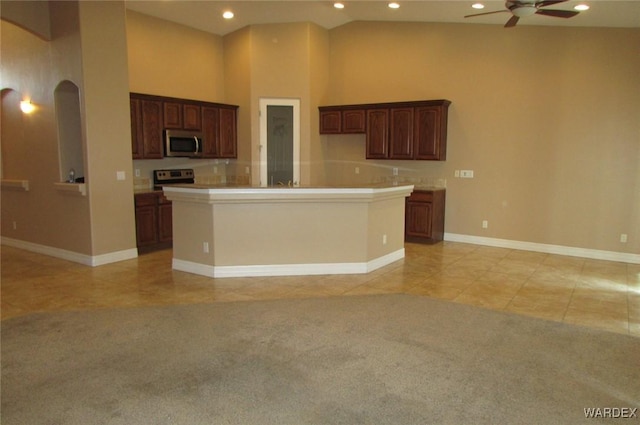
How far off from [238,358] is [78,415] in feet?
3.42

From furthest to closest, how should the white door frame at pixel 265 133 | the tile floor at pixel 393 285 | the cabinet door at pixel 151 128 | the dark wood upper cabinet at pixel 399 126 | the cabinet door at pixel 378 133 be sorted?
the white door frame at pixel 265 133
the cabinet door at pixel 378 133
the dark wood upper cabinet at pixel 399 126
the cabinet door at pixel 151 128
the tile floor at pixel 393 285

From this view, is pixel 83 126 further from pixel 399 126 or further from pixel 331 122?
pixel 399 126

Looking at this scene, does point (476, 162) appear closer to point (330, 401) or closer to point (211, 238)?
point (211, 238)

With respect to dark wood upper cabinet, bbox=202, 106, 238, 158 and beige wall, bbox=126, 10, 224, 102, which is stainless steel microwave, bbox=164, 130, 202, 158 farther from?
beige wall, bbox=126, 10, 224, 102

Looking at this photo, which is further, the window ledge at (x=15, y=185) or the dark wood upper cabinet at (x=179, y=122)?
the dark wood upper cabinet at (x=179, y=122)

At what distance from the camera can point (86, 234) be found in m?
5.77

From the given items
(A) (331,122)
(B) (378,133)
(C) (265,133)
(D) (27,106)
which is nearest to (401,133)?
(B) (378,133)

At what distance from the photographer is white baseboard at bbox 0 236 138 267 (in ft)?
19.0

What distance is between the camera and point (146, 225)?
654 centimetres

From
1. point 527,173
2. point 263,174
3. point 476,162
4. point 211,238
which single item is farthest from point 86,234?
point 527,173

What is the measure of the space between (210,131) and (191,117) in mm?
497

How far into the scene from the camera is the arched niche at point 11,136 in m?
6.54

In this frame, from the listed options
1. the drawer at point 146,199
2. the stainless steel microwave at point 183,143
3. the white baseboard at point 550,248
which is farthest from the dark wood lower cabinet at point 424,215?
the drawer at point 146,199

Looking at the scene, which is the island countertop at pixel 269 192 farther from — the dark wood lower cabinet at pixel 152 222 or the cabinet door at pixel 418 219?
the cabinet door at pixel 418 219
